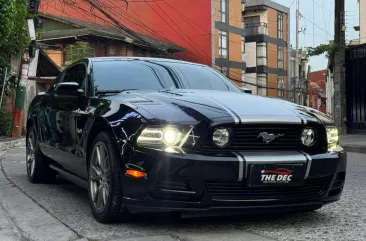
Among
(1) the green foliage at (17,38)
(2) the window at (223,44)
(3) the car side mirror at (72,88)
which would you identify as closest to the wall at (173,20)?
(2) the window at (223,44)

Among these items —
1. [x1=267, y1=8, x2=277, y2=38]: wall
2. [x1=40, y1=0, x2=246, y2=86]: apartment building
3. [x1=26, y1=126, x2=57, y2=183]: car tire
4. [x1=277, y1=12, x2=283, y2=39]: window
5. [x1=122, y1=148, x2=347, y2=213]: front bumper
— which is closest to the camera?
[x1=122, y1=148, x2=347, y2=213]: front bumper

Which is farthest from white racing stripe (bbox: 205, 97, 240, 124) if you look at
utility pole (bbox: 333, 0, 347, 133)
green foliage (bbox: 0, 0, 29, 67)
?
utility pole (bbox: 333, 0, 347, 133)

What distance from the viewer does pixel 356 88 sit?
17.0 meters

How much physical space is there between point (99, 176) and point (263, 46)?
4526 centimetres

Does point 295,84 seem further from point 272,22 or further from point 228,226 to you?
point 228,226

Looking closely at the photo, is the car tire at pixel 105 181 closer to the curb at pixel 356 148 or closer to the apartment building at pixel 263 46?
the curb at pixel 356 148

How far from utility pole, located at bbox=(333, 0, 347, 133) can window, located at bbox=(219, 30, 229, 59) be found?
22.6 m

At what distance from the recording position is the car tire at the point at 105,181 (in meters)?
4.05

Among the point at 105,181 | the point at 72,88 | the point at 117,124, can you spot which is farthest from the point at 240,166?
the point at 72,88

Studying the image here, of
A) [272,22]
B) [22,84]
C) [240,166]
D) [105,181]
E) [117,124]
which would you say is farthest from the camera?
[272,22]

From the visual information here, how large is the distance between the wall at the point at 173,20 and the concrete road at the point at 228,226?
33619 millimetres

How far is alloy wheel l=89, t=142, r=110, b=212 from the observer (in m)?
4.24

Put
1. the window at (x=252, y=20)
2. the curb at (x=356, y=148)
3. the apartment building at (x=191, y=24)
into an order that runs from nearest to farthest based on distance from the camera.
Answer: the curb at (x=356, y=148) → the apartment building at (x=191, y=24) → the window at (x=252, y=20)

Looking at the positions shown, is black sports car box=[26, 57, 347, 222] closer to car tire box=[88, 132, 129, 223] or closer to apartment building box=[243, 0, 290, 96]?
car tire box=[88, 132, 129, 223]
